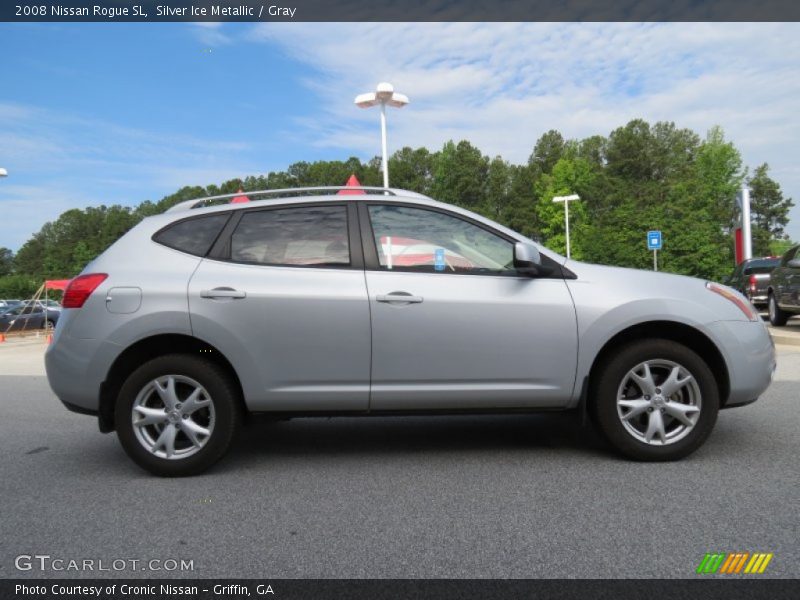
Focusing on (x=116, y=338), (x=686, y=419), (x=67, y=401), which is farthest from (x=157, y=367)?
(x=686, y=419)

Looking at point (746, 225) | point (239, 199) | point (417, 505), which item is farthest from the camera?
point (746, 225)

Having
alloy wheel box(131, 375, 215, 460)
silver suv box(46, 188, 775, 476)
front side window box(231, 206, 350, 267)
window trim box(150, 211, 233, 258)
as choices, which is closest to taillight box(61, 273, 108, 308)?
silver suv box(46, 188, 775, 476)

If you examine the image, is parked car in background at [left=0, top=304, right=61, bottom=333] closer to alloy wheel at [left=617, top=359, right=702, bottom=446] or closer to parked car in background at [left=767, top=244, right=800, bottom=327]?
parked car in background at [left=767, top=244, right=800, bottom=327]

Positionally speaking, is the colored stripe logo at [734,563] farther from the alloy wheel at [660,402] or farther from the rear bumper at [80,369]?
the rear bumper at [80,369]

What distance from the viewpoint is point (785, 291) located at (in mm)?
12922

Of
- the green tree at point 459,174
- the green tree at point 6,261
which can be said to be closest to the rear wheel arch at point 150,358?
the green tree at point 459,174

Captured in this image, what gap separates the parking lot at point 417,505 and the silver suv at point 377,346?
0.38 meters

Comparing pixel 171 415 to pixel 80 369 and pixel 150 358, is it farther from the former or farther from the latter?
pixel 80 369

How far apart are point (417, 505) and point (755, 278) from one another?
51.8 ft

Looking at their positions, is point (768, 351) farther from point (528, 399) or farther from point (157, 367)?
point (157, 367)

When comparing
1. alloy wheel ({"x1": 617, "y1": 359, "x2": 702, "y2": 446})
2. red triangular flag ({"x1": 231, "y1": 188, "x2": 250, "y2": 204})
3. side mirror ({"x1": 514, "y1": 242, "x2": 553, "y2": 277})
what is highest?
red triangular flag ({"x1": 231, "y1": 188, "x2": 250, "y2": 204})

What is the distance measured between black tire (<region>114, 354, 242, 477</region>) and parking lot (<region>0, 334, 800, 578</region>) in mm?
132

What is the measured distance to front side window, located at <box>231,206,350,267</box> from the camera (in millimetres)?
4426

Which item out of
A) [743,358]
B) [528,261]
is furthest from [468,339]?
[743,358]
